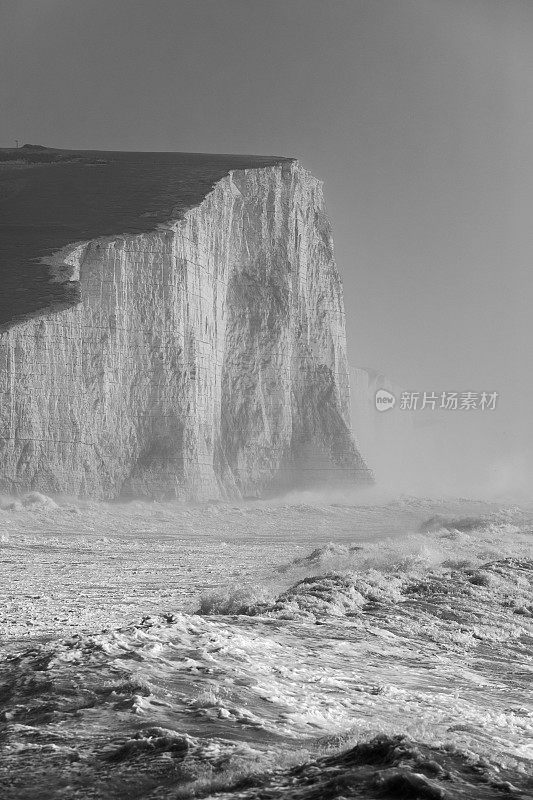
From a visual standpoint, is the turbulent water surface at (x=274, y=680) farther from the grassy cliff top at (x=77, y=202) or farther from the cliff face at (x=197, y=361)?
the grassy cliff top at (x=77, y=202)

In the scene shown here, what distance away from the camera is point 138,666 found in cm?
772

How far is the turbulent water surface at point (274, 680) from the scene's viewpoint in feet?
17.0

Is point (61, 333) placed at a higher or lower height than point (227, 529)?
higher

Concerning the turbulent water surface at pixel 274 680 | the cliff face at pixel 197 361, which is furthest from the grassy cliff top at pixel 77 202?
the turbulent water surface at pixel 274 680

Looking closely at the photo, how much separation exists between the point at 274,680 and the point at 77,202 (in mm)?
49402

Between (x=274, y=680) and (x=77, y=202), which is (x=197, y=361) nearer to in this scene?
(x=77, y=202)

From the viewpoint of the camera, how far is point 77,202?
2120 inches

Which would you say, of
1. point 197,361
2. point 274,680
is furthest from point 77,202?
point 274,680

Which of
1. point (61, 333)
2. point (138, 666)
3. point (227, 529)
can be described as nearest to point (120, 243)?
point (61, 333)

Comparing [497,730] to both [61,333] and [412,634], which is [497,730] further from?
[61,333]

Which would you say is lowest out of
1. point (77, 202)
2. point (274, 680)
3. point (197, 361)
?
point (274, 680)

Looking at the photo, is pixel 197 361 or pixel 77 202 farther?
pixel 77 202

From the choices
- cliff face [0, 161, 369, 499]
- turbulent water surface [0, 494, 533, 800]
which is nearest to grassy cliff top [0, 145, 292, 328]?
cliff face [0, 161, 369, 499]

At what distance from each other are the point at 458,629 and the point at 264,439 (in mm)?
41050
